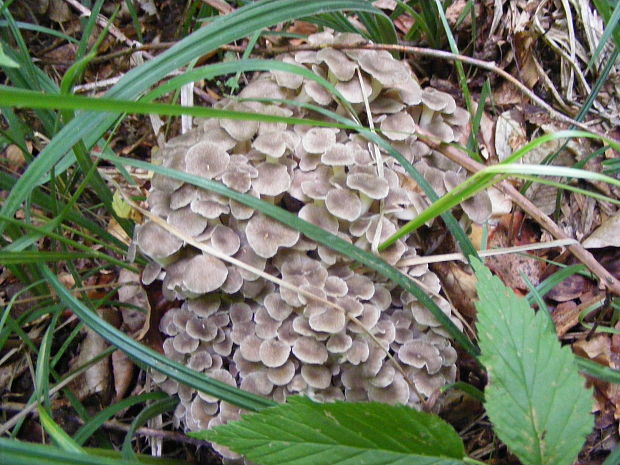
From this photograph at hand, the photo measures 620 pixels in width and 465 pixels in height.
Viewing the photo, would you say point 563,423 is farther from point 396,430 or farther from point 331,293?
point 331,293

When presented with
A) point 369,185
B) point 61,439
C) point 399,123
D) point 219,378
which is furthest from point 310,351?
point 399,123

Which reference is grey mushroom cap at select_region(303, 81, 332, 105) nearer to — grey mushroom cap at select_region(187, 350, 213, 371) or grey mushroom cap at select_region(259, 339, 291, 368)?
grey mushroom cap at select_region(259, 339, 291, 368)

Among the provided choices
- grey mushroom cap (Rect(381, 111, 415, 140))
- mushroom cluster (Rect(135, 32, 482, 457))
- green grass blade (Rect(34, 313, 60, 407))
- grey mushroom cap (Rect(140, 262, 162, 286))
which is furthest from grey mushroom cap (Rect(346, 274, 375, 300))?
green grass blade (Rect(34, 313, 60, 407))

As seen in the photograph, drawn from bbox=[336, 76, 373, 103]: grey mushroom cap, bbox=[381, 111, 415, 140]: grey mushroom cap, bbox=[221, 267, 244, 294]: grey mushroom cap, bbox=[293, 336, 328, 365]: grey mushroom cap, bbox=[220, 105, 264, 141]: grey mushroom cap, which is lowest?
bbox=[293, 336, 328, 365]: grey mushroom cap

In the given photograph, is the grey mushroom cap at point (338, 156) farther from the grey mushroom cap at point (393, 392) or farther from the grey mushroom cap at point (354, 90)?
the grey mushroom cap at point (393, 392)

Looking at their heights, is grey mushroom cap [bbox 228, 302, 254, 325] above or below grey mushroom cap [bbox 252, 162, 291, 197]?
below

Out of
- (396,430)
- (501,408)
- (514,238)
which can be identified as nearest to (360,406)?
(396,430)

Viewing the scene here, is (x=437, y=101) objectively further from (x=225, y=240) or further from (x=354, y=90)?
(x=225, y=240)

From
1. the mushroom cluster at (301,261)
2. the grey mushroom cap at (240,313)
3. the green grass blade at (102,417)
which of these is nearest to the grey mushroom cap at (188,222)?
the mushroom cluster at (301,261)
